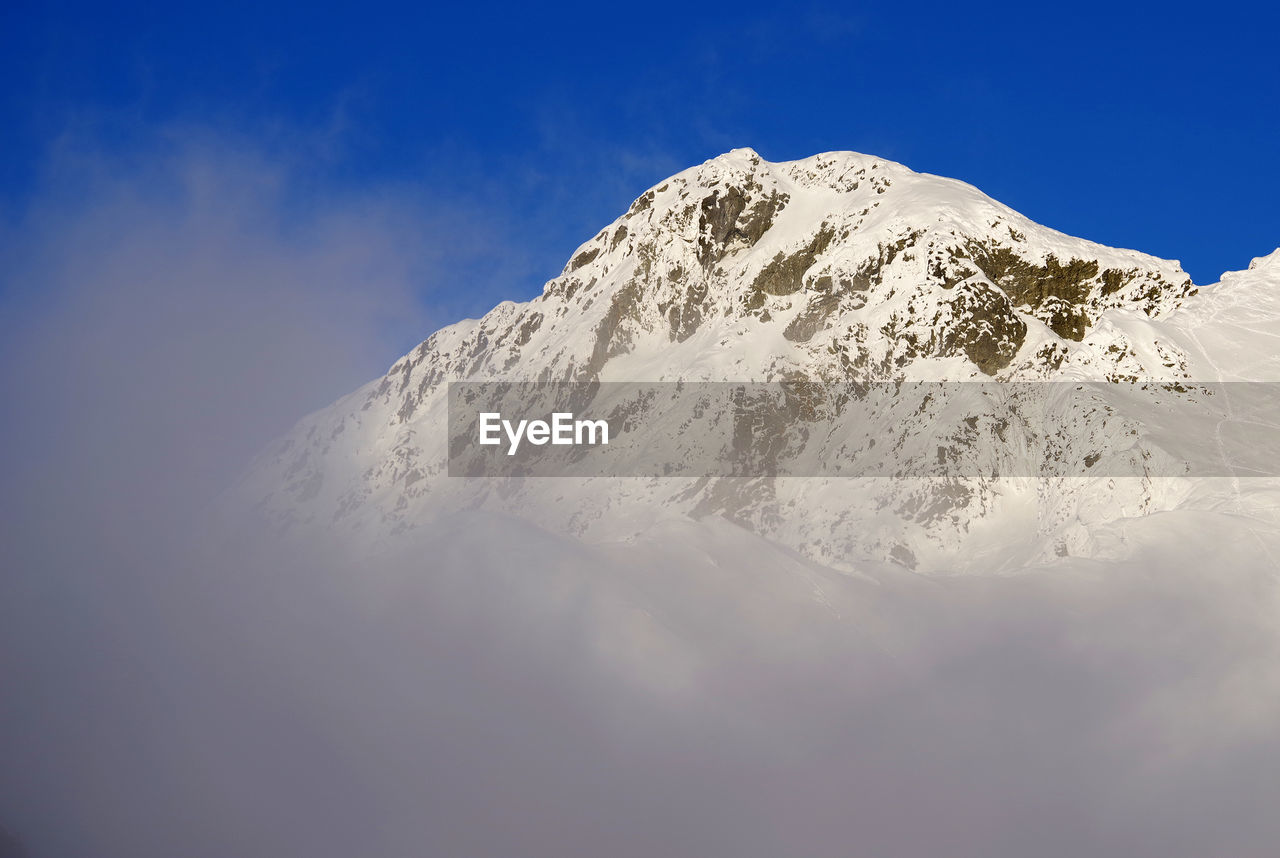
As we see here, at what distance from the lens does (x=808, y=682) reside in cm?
4609

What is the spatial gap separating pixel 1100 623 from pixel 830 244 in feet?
149

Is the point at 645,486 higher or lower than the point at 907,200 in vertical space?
lower

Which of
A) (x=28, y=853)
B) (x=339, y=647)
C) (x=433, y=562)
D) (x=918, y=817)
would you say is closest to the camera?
(x=918, y=817)

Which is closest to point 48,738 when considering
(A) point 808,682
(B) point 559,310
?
(B) point 559,310

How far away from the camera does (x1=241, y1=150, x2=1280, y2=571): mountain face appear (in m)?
60.5

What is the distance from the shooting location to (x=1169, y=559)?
156ft

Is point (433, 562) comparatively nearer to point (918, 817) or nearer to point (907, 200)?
point (918, 817)

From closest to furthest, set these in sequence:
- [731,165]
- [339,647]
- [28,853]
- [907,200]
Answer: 1. [339,647]
2. [28,853]
3. [907,200]
4. [731,165]

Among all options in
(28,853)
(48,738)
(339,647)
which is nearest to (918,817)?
(339,647)

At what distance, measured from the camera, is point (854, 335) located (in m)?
73.9

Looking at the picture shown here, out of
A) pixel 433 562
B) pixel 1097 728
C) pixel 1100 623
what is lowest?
pixel 1097 728

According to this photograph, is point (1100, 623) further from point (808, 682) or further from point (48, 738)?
point (48, 738)

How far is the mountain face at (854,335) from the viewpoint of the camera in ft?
198

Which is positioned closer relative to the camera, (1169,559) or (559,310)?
(1169,559)
